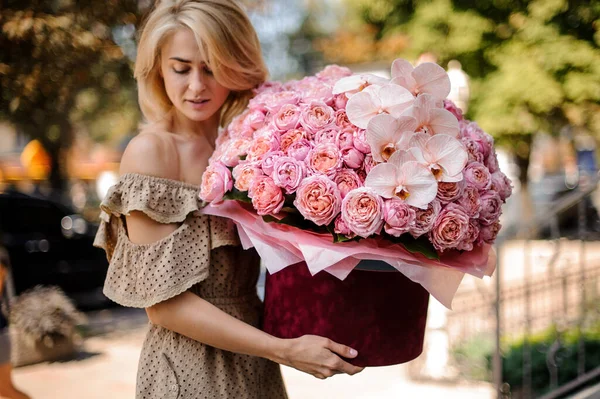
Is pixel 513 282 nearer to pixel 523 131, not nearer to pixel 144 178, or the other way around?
pixel 523 131

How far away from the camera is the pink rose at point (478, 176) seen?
1.49 m

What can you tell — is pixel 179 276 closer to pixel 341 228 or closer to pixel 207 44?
pixel 341 228

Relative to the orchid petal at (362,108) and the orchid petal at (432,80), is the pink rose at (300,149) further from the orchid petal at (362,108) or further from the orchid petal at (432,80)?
the orchid petal at (432,80)

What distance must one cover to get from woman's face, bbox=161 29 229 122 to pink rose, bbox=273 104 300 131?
0.23m

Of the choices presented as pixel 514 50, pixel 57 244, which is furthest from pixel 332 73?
pixel 514 50

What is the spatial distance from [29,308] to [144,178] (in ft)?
9.45

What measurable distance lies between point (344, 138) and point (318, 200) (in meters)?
0.18

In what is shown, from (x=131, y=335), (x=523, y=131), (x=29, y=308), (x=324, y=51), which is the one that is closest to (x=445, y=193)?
(x=29, y=308)

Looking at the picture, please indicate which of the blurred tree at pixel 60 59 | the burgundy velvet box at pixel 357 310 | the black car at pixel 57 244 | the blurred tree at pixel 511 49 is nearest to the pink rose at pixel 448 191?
the burgundy velvet box at pixel 357 310

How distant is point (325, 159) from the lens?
1476mm

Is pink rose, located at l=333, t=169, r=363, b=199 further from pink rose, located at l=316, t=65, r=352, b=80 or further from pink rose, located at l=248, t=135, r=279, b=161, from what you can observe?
pink rose, located at l=316, t=65, r=352, b=80

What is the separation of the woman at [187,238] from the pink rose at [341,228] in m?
0.28

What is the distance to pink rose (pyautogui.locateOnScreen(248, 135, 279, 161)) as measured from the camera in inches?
60.4

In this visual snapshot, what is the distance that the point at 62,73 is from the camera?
2699 millimetres
